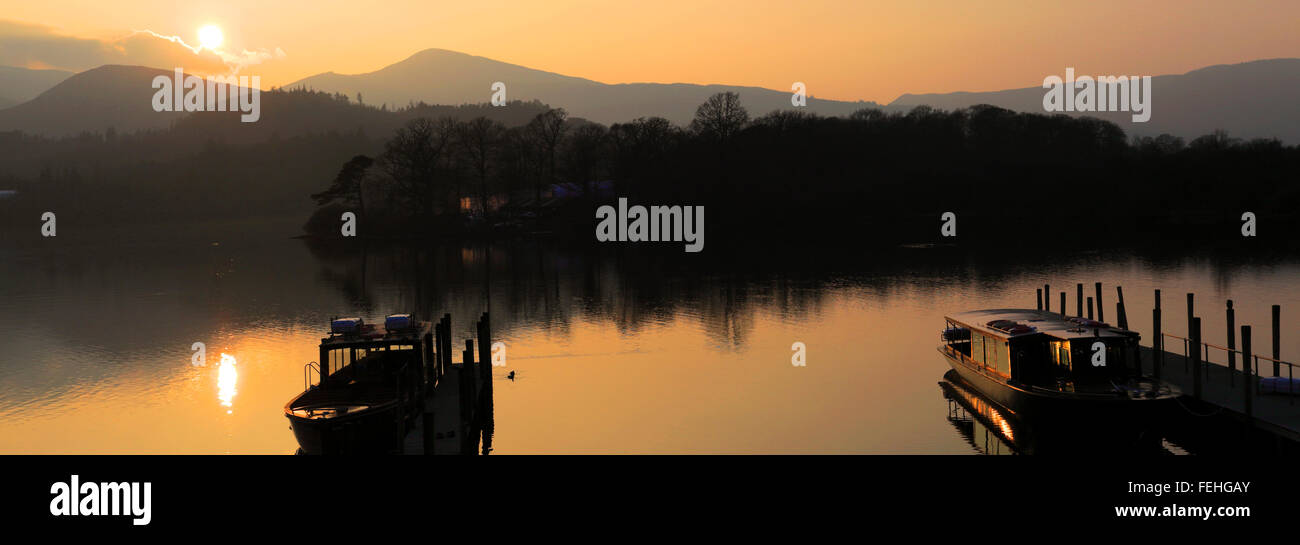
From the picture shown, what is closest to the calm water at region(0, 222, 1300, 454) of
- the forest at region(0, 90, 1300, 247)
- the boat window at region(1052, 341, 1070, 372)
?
the boat window at region(1052, 341, 1070, 372)

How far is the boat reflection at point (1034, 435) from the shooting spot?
3166 cm

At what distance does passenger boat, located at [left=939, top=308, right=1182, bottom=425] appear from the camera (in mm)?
31453

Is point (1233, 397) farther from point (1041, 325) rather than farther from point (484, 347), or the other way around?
point (484, 347)

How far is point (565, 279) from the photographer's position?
96625 millimetres

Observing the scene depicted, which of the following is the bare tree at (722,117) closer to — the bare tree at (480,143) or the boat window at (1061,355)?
the bare tree at (480,143)

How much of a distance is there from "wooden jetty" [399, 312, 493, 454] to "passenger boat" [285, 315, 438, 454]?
0.64 m

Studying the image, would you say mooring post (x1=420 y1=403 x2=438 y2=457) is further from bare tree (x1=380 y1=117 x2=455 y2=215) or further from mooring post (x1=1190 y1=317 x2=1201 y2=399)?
bare tree (x1=380 y1=117 x2=455 y2=215)

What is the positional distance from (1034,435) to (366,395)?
23730mm

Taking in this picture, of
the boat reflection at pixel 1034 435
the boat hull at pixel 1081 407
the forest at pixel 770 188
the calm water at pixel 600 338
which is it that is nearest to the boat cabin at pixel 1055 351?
the boat hull at pixel 1081 407
